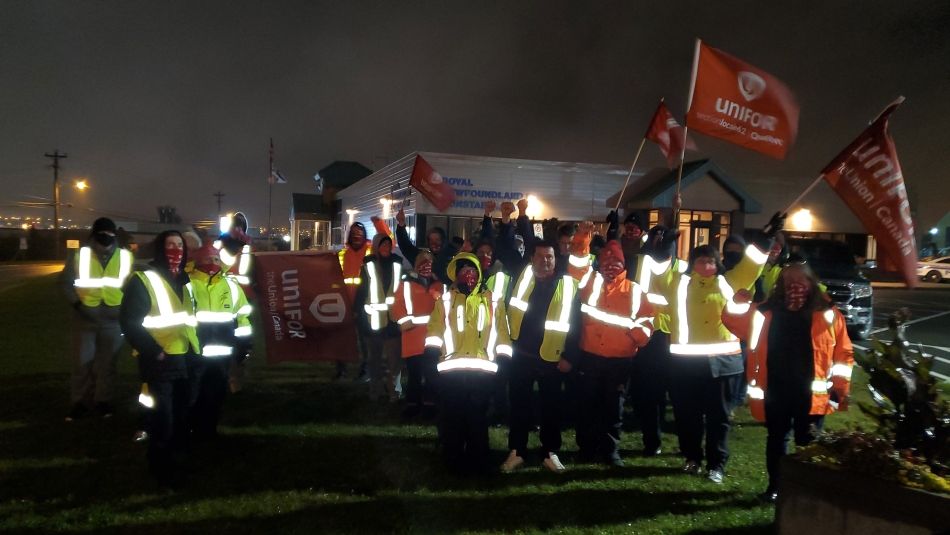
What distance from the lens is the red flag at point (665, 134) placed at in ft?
30.6

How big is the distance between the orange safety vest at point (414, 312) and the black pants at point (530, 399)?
1251mm

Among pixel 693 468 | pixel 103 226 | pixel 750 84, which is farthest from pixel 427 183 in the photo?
pixel 693 468

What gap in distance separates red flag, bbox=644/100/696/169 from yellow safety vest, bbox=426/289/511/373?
5.21m

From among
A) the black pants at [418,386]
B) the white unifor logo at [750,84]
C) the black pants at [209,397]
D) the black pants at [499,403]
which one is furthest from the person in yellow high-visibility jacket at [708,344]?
the black pants at [209,397]

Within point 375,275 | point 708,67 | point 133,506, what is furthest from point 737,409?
point 133,506

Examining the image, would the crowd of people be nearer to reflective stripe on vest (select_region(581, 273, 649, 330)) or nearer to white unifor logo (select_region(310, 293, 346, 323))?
reflective stripe on vest (select_region(581, 273, 649, 330))

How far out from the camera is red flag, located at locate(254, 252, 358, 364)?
7441mm

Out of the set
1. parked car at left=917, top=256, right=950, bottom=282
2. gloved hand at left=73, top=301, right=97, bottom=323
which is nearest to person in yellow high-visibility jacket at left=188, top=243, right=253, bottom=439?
gloved hand at left=73, top=301, right=97, bottom=323

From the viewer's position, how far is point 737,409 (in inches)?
303

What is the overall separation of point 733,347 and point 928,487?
1947 millimetres

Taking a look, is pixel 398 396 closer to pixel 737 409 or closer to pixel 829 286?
pixel 737 409

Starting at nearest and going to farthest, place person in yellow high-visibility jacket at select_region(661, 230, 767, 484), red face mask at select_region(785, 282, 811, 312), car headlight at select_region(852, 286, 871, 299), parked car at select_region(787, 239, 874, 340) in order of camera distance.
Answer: red face mask at select_region(785, 282, 811, 312) < person in yellow high-visibility jacket at select_region(661, 230, 767, 484) < parked car at select_region(787, 239, 874, 340) < car headlight at select_region(852, 286, 871, 299)

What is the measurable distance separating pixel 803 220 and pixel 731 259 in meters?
26.6

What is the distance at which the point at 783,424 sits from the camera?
4758 millimetres
